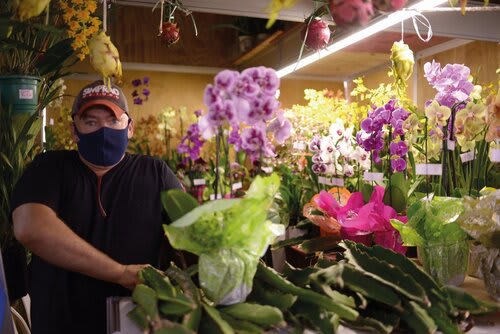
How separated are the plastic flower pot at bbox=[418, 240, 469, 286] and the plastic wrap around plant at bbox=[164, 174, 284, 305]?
0.54 metres

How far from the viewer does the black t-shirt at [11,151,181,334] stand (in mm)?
1521

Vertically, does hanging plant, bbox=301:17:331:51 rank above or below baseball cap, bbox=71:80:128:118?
above

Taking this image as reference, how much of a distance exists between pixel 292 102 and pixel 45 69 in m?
4.09

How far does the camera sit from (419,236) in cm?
125

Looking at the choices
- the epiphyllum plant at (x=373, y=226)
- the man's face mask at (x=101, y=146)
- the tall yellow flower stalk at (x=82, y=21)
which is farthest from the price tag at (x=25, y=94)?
the epiphyllum plant at (x=373, y=226)

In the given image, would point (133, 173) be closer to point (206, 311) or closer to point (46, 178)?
point (46, 178)

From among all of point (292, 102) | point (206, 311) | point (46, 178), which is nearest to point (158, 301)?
point (206, 311)

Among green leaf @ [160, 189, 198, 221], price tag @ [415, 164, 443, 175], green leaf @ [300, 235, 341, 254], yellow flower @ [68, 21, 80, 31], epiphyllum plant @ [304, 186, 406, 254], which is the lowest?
green leaf @ [300, 235, 341, 254]

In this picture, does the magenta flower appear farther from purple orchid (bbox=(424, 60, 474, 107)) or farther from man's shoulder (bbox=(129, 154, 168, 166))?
man's shoulder (bbox=(129, 154, 168, 166))

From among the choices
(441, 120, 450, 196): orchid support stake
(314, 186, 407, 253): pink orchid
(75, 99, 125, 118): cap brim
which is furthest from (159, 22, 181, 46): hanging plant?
(441, 120, 450, 196): orchid support stake

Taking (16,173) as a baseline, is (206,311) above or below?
below

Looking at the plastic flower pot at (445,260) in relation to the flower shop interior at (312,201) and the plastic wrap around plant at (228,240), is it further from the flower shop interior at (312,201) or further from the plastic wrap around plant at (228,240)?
the plastic wrap around plant at (228,240)

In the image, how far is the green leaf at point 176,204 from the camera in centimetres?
97

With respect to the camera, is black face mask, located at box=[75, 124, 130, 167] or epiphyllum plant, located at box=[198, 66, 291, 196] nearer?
epiphyllum plant, located at box=[198, 66, 291, 196]
